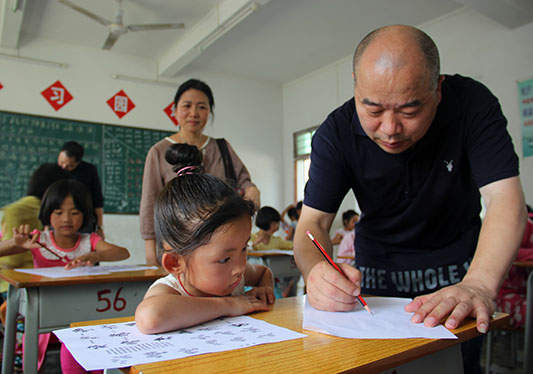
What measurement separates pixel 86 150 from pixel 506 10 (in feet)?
15.5

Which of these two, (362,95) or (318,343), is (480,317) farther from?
(362,95)

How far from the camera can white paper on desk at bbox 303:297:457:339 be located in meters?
0.66

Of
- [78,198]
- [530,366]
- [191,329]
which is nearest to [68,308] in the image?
[78,198]

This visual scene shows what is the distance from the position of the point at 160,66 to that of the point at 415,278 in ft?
18.1

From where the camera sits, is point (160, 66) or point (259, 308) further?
point (160, 66)

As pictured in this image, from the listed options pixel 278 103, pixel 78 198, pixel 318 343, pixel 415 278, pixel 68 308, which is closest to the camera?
pixel 318 343

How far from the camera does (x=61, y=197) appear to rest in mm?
2262

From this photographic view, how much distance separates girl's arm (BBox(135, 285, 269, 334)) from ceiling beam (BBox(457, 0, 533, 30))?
3.86 metres

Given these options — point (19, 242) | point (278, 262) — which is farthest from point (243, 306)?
point (278, 262)

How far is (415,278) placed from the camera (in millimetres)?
1119

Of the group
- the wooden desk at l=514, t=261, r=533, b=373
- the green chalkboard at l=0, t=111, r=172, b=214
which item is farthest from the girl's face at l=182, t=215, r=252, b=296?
the green chalkboard at l=0, t=111, r=172, b=214

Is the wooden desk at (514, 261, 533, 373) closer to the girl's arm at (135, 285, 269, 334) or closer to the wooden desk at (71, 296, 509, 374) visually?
the wooden desk at (71, 296, 509, 374)

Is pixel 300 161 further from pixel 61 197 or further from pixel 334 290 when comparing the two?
pixel 334 290

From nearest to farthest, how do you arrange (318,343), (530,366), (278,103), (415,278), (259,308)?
(318,343) → (259,308) → (415,278) → (530,366) → (278,103)
